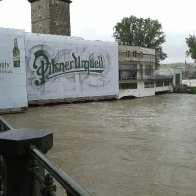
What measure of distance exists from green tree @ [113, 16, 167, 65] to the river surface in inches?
1660

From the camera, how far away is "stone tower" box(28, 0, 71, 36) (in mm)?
50781

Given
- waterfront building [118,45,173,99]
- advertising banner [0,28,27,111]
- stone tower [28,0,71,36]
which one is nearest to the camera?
advertising banner [0,28,27,111]

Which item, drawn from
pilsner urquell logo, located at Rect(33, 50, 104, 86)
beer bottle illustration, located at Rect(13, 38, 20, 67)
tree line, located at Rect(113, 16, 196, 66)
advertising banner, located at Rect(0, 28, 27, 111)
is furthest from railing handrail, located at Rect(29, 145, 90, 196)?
tree line, located at Rect(113, 16, 196, 66)

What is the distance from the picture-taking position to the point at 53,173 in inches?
80.4

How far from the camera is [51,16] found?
50.8 metres

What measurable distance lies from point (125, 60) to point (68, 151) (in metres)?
37.7

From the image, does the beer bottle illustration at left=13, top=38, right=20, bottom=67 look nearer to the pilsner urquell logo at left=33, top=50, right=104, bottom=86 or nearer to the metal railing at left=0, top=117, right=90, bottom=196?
the pilsner urquell logo at left=33, top=50, right=104, bottom=86

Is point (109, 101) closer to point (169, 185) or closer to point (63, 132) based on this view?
point (63, 132)

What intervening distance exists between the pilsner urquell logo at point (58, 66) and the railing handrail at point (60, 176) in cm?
3121

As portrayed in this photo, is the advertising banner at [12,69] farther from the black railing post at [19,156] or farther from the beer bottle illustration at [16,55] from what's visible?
Result: the black railing post at [19,156]

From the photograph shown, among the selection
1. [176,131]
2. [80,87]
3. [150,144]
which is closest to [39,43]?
[80,87]

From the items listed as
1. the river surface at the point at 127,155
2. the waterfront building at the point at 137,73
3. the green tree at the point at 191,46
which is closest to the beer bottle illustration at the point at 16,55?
the river surface at the point at 127,155

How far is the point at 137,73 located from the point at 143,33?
15251mm

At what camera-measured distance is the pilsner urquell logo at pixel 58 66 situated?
110 ft
